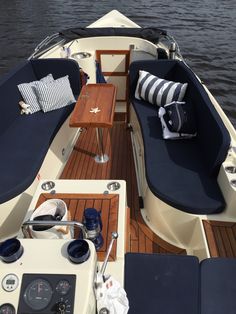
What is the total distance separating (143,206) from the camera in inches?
147

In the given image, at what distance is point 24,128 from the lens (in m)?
4.42

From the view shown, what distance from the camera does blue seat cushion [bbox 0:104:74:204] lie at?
3.42m

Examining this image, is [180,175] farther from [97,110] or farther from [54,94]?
[54,94]

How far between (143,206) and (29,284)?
7.51 ft

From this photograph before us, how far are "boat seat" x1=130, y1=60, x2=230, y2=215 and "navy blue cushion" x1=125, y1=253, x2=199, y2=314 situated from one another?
73 centimetres

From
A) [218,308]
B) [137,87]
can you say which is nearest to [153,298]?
[218,308]

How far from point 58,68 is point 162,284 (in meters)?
4.07

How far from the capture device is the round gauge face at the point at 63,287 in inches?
60.7

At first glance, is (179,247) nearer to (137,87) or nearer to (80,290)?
(80,290)

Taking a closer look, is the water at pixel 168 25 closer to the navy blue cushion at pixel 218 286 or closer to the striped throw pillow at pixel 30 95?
the striped throw pillow at pixel 30 95

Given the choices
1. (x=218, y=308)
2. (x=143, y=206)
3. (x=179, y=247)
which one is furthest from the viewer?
(x=143, y=206)

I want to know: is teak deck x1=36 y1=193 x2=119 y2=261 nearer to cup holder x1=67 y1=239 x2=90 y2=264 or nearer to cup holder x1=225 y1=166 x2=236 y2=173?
cup holder x1=67 y1=239 x2=90 y2=264

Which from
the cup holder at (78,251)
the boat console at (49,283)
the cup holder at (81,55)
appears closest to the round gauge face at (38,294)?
the boat console at (49,283)

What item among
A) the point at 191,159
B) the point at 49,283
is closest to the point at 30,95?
the point at 191,159
